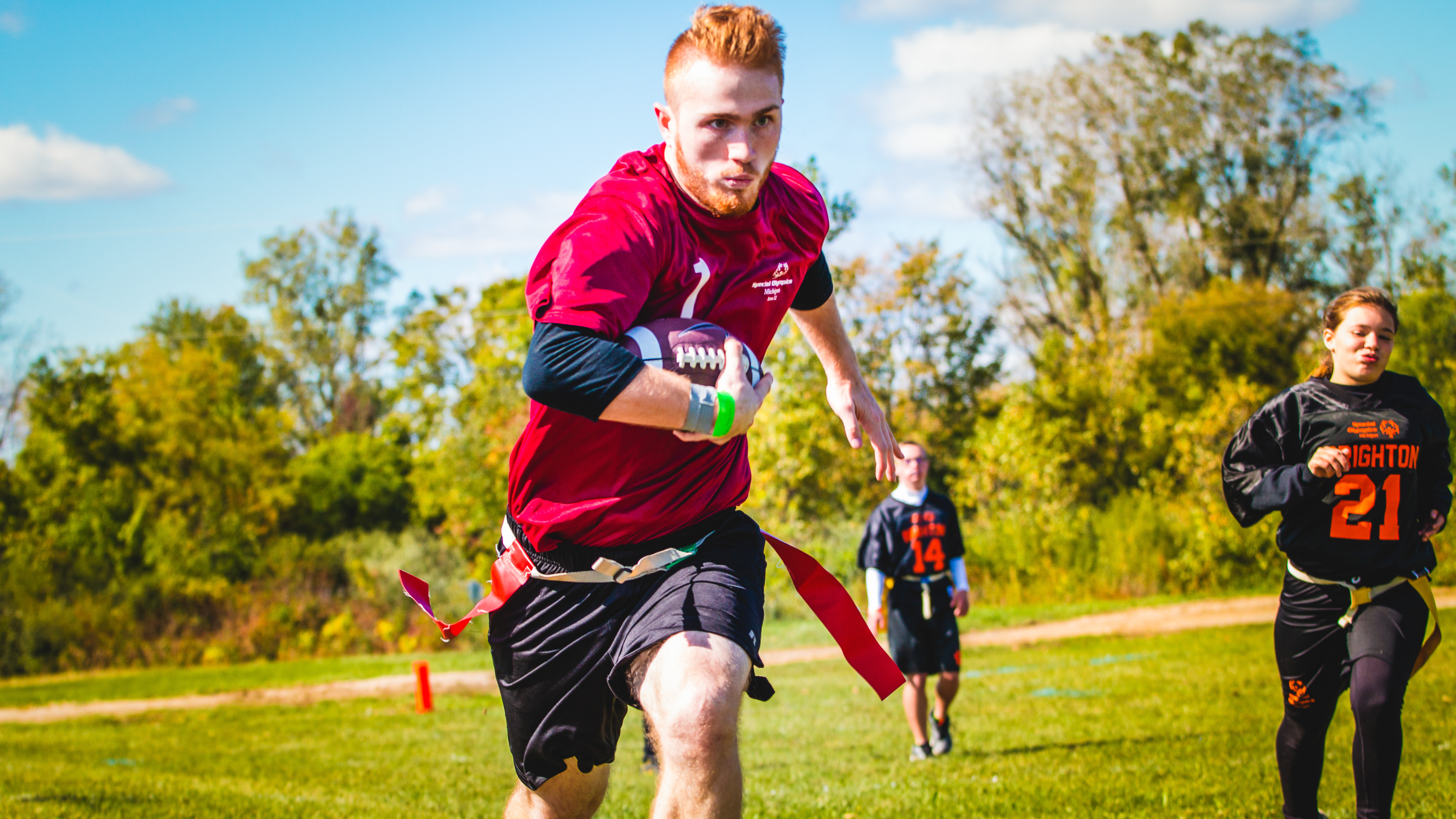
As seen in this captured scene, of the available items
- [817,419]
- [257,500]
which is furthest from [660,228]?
[257,500]

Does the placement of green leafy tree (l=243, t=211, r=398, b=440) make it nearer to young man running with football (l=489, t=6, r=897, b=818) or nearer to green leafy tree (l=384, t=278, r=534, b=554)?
green leafy tree (l=384, t=278, r=534, b=554)

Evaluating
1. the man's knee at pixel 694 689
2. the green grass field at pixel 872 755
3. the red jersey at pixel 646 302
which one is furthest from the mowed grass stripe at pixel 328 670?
the man's knee at pixel 694 689

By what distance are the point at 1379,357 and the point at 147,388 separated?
34999mm

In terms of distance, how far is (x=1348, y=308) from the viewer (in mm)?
4953

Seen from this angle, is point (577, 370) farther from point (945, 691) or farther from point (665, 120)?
point (945, 691)

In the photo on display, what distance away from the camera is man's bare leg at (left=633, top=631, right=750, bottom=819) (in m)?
2.53

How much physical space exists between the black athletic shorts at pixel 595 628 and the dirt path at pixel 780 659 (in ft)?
47.9

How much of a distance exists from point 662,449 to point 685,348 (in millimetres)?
356

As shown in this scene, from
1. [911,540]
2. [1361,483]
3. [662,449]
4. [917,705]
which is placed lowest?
[917,705]

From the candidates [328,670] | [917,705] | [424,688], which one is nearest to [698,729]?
[917,705]

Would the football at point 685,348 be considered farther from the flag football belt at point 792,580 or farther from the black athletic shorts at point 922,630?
the black athletic shorts at point 922,630

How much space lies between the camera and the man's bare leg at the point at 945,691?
8680mm

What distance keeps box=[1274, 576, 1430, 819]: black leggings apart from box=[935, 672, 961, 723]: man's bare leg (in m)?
3.71

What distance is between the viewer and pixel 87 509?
30172 millimetres
